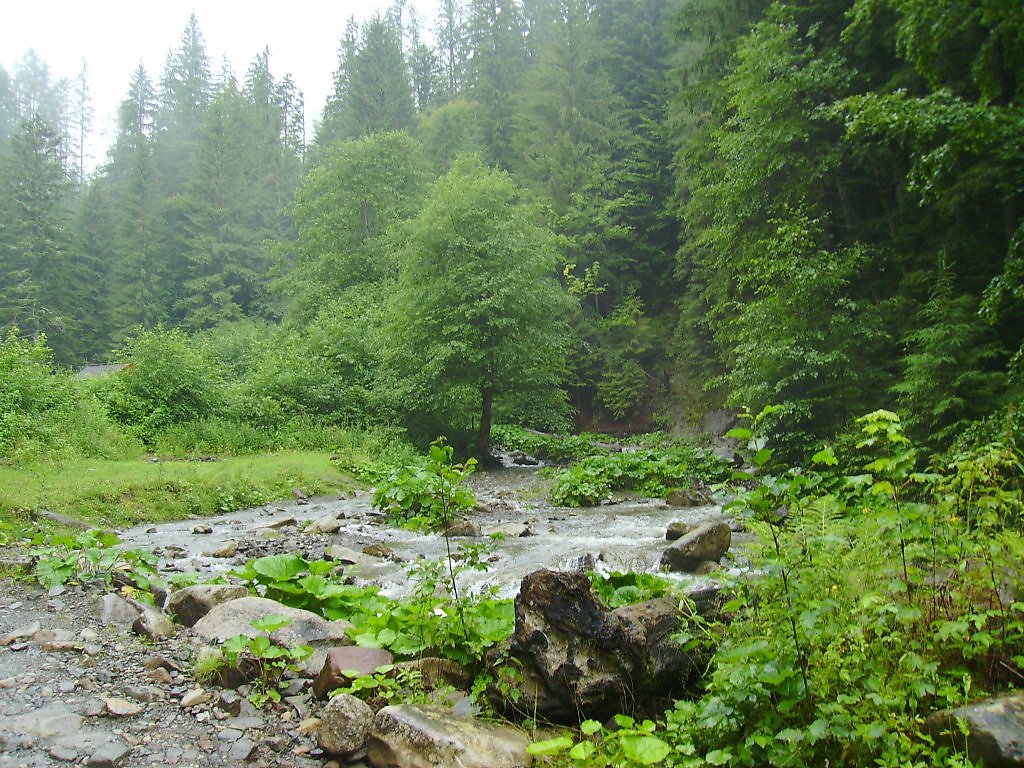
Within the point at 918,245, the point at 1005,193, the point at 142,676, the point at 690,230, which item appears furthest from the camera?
the point at 690,230

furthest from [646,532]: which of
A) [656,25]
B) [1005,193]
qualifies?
[656,25]

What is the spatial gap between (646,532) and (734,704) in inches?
314

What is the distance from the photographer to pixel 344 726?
3.69 metres

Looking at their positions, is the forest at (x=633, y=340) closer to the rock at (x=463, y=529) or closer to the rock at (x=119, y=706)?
the rock at (x=463, y=529)

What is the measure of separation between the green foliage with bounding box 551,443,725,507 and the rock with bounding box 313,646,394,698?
1057cm

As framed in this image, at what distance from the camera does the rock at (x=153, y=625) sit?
16.9 ft

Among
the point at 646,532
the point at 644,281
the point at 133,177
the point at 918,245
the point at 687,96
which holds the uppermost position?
the point at 133,177

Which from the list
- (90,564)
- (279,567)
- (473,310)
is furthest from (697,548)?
(473,310)

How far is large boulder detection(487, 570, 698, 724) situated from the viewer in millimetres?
3947

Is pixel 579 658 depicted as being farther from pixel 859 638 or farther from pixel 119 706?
pixel 119 706

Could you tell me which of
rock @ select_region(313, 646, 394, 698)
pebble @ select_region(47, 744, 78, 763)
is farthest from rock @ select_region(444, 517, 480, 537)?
pebble @ select_region(47, 744, 78, 763)

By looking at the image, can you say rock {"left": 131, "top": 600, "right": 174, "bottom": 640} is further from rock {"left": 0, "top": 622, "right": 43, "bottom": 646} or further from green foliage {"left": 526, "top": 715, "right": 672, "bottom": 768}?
green foliage {"left": 526, "top": 715, "right": 672, "bottom": 768}

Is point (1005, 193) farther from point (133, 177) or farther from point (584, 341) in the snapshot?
point (133, 177)

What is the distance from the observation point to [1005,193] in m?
10.8
